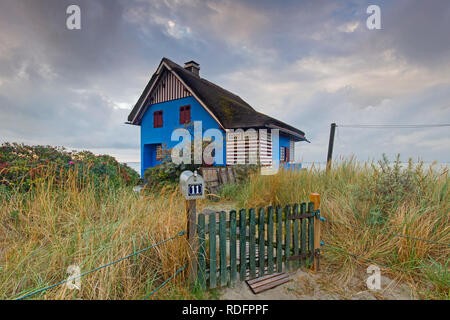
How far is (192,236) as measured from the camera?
2668 millimetres

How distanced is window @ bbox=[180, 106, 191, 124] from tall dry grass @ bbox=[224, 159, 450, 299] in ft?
32.5

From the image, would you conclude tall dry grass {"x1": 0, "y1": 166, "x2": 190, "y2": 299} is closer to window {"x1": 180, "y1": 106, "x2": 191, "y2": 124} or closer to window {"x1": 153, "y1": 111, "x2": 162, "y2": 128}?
window {"x1": 180, "y1": 106, "x2": 191, "y2": 124}

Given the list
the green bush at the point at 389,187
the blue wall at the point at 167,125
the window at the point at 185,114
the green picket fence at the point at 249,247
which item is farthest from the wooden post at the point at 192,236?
the window at the point at 185,114

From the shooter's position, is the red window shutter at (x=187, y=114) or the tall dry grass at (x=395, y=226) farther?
the red window shutter at (x=187, y=114)

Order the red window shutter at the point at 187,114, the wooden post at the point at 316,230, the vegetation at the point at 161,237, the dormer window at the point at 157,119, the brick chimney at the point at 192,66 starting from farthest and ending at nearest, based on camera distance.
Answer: the brick chimney at the point at 192,66
the dormer window at the point at 157,119
the red window shutter at the point at 187,114
the wooden post at the point at 316,230
the vegetation at the point at 161,237

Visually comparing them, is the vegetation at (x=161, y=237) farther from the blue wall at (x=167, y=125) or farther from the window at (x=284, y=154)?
the window at (x=284, y=154)

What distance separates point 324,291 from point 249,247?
1.09 meters

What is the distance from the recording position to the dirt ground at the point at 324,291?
271 centimetres

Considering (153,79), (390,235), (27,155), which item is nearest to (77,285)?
(390,235)

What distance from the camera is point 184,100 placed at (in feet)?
45.5

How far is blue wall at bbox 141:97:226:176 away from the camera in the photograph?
1314cm

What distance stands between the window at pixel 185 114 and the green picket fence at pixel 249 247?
441 inches

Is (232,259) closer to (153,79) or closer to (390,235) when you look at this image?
(390,235)
